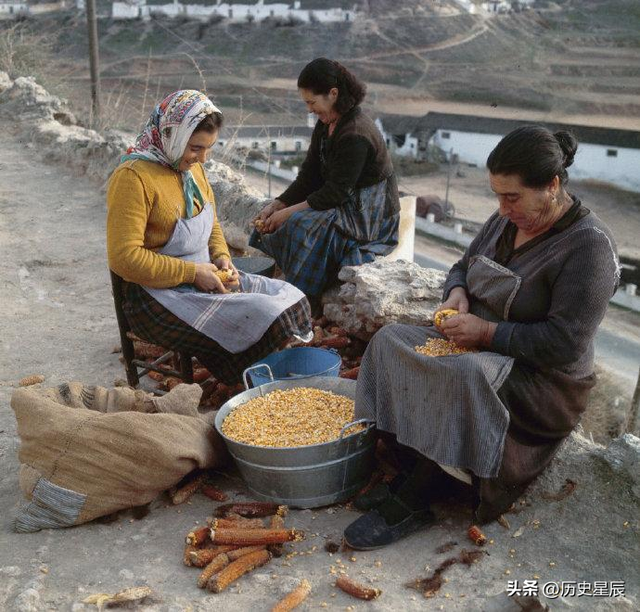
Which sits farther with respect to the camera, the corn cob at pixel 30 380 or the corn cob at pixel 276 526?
the corn cob at pixel 30 380

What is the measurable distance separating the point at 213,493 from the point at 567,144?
6.90 feet

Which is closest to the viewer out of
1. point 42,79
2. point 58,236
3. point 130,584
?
point 130,584

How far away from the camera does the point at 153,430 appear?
3045mm

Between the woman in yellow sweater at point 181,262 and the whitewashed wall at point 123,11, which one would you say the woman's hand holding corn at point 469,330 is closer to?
the woman in yellow sweater at point 181,262

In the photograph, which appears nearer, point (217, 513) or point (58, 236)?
point (217, 513)

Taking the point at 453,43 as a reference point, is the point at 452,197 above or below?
below

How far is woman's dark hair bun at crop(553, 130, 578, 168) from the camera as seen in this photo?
2770mm

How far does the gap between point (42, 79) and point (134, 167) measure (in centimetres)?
1367

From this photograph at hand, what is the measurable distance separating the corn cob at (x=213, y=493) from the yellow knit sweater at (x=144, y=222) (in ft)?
3.55

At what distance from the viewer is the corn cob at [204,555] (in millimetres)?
2727

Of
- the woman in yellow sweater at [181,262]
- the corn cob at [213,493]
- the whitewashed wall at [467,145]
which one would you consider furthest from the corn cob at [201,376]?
the whitewashed wall at [467,145]

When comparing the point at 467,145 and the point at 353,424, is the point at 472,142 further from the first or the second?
the point at 353,424

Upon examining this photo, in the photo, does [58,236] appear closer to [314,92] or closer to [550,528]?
[314,92]

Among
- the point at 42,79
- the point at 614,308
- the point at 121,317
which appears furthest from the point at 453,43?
the point at 121,317
